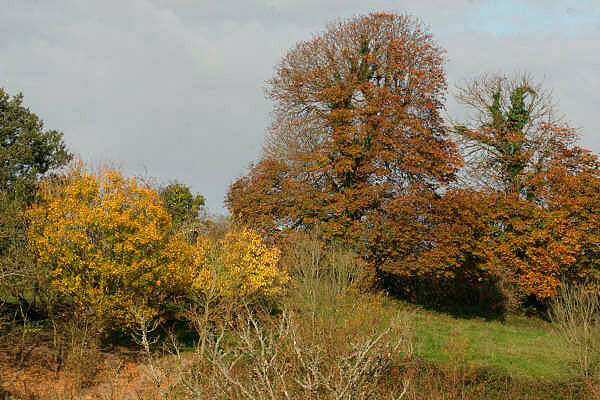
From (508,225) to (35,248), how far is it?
77.0 ft

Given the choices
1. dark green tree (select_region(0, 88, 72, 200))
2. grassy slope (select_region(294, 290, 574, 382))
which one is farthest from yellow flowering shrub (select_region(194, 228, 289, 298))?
dark green tree (select_region(0, 88, 72, 200))

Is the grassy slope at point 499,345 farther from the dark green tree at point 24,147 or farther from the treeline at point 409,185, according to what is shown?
the dark green tree at point 24,147

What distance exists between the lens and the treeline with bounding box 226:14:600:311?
28.4 metres

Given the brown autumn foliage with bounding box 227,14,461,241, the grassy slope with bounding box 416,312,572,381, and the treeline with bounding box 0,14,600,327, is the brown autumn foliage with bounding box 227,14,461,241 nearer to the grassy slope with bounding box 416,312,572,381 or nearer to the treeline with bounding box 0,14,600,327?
the treeline with bounding box 0,14,600,327

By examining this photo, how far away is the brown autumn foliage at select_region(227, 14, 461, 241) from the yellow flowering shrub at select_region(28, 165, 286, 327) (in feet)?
30.6

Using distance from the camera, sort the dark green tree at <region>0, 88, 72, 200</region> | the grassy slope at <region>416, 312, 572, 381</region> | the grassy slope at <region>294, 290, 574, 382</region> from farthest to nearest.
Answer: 1. the dark green tree at <region>0, 88, 72, 200</region>
2. the grassy slope at <region>416, 312, 572, 381</region>
3. the grassy slope at <region>294, 290, 574, 382</region>

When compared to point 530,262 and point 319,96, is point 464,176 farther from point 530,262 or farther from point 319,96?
point 319,96

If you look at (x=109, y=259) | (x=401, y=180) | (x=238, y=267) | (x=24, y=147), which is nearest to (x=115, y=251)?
(x=109, y=259)

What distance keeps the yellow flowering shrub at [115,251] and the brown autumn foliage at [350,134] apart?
9315 mm

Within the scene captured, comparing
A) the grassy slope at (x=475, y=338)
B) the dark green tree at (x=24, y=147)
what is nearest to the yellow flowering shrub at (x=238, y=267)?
the grassy slope at (x=475, y=338)

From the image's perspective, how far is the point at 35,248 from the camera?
60.3 ft

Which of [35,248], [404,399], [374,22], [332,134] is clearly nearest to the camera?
[404,399]

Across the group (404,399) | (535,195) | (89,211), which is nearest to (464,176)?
(535,195)

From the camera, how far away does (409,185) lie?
29.9 meters
